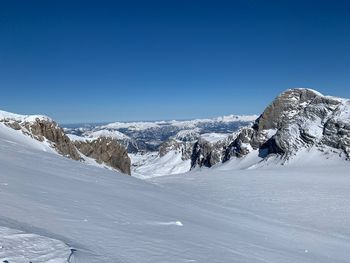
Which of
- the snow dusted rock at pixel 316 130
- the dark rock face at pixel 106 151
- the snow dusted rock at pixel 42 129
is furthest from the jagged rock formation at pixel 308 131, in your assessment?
the snow dusted rock at pixel 42 129

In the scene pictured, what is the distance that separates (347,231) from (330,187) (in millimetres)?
10296

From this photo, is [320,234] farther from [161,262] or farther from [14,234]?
[14,234]

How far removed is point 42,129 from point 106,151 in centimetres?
1609

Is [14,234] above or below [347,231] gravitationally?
above

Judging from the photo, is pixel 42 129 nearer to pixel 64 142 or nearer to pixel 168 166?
pixel 64 142

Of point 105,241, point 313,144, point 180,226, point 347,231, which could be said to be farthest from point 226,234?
point 313,144

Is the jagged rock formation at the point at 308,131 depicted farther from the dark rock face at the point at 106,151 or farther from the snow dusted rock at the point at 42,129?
the snow dusted rock at the point at 42,129

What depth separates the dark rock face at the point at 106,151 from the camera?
2785 inches

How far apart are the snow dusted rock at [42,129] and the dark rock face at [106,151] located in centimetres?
754

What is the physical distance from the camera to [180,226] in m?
9.37

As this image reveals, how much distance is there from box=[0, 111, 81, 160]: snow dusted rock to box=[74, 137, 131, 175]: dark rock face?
754cm

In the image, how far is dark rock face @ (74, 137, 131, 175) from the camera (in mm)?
70750

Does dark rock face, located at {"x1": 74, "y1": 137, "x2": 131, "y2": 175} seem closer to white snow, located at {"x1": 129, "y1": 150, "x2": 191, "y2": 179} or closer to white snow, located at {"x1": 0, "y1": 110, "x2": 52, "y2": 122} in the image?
white snow, located at {"x1": 0, "y1": 110, "x2": 52, "y2": 122}

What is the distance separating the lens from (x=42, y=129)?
195 ft
